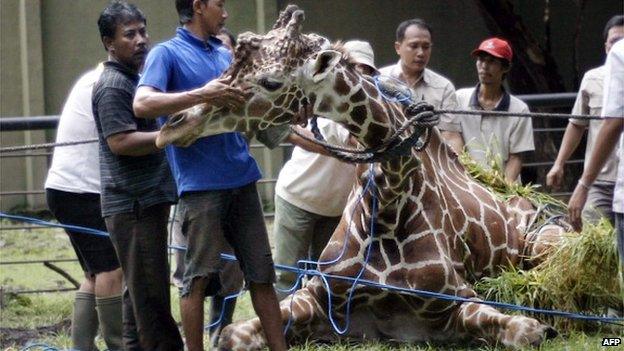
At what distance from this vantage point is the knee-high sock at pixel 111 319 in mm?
6902

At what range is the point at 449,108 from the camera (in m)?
8.06

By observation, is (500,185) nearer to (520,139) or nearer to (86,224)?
(520,139)

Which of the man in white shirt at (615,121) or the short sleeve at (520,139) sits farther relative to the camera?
the short sleeve at (520,139)

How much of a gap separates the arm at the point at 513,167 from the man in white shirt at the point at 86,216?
2588 millimetres

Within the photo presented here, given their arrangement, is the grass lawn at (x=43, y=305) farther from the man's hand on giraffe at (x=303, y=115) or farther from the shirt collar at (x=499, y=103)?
the shirt collar at (x=499, y=103)

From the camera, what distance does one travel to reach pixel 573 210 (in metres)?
6.01

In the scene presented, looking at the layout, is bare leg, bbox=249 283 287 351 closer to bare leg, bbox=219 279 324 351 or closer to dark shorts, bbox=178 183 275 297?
dark shorts, bbox=178 183 275 297

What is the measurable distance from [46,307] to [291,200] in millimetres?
2707

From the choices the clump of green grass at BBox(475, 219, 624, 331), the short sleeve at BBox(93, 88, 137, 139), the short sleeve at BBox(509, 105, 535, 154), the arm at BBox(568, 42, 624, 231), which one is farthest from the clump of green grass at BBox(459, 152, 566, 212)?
the short sleeve at BBox(93, 88, 137, 139)

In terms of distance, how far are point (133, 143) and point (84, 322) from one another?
1545mm

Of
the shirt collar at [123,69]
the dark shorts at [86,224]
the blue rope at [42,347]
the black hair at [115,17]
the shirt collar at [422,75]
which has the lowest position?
the blue rope at [42,347]

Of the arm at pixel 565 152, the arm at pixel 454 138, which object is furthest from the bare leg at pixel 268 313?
the arm at pixel 454 138

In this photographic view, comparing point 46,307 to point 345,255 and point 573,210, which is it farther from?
point 573,210

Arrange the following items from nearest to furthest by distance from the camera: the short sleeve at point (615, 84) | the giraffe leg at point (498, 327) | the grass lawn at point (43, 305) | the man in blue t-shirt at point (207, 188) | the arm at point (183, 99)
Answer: the short sleeve at point (615, 84), the arm at point (183, 99), the man in blue t-shirt at point (207, 188), the giraffe leg at point (498, 327), the grass lawn at point (43, 305)
